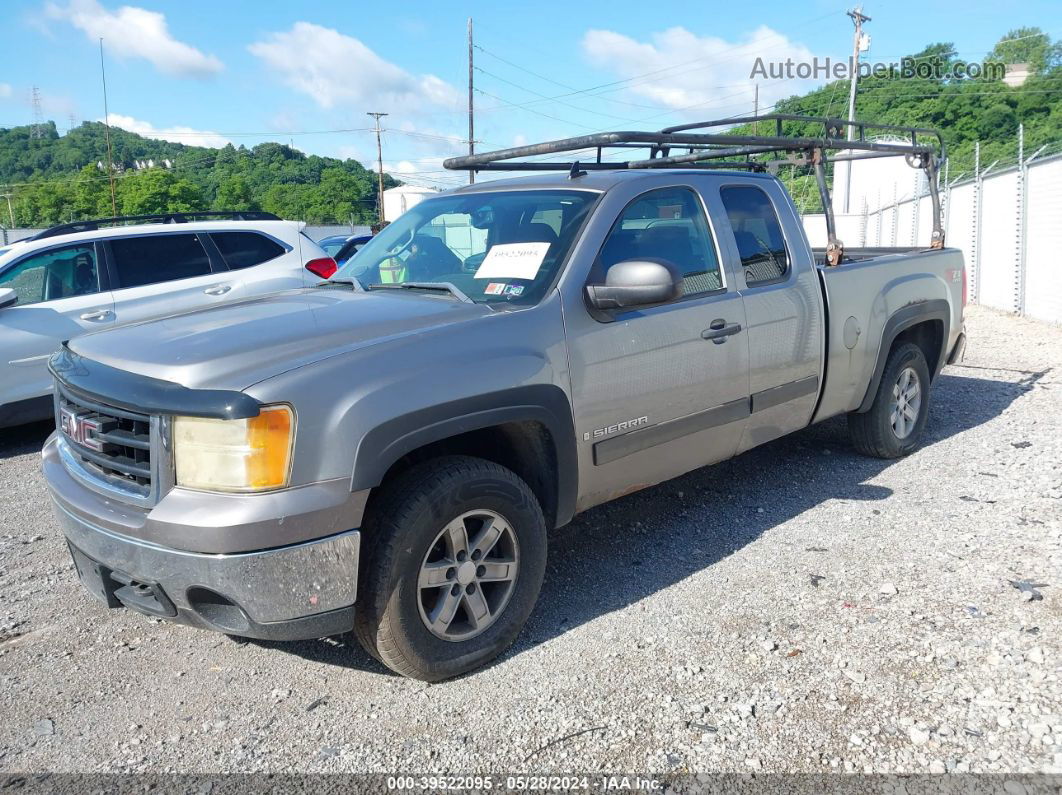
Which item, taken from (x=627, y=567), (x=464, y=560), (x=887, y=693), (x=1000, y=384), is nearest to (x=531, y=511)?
(x=464, y=560)

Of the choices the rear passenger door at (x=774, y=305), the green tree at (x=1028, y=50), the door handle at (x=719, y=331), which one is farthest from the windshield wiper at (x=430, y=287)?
the green tree at (x=1028, y=50)

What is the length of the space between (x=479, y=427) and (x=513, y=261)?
937mm

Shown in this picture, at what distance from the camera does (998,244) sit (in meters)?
14.7

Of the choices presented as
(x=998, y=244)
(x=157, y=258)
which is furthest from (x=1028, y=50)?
(x=157, y=258)

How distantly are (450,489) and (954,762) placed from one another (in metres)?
1.85

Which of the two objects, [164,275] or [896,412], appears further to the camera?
[164,275]

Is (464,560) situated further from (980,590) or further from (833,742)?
(980,590)

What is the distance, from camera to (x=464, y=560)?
3.21 metres

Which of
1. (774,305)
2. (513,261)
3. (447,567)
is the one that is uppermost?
(513,261)

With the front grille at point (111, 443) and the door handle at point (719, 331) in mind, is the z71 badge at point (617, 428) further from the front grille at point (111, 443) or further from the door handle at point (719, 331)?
the front grille at point (111, 443)

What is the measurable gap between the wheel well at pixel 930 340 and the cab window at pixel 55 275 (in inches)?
258

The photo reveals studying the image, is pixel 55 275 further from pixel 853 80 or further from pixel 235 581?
pixel 853 80

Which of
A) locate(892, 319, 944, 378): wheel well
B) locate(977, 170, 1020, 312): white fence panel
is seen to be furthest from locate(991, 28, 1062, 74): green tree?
locate(892, 319, 944, 378): wheel well

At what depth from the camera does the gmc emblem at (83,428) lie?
3.09 meters
